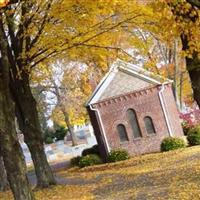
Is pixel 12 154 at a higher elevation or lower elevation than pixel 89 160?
higher

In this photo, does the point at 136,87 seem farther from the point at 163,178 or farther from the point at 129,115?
the point at 163,178

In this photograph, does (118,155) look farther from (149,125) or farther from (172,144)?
(172,144)

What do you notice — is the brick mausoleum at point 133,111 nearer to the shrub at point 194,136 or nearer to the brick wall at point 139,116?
the brick wall at point 139,116

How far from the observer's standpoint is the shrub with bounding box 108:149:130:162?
34.2 metres

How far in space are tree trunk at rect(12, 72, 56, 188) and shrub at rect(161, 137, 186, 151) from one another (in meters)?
→ 12.2

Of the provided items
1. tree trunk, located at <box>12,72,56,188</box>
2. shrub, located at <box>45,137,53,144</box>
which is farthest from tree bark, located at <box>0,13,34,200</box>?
shrub, located at <box>45,137,53,144</box>

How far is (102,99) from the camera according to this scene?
1428 inches

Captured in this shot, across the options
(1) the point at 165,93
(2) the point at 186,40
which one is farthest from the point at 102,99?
(2) the point at 186,40

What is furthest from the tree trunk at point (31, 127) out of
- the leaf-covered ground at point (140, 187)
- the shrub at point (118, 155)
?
the shrub at point (118, 155)

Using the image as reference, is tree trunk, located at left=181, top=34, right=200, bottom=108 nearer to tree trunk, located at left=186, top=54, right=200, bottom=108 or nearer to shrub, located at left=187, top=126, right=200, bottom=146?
tree trunk, located at left=186, top=54, right=200, bottom=108

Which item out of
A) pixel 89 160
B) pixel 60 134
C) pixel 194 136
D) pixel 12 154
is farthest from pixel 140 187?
pixel 60 134

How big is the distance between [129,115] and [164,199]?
22021 mm

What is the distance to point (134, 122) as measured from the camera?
36.1 m

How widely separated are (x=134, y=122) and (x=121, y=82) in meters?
2.91
